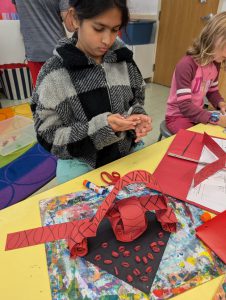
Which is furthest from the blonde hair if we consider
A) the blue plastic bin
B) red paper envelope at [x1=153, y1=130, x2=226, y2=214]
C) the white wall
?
the white wall

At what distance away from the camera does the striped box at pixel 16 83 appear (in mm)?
2986

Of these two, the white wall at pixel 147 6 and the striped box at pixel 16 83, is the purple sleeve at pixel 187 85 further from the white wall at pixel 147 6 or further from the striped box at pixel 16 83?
the white wall at pixel 147 6

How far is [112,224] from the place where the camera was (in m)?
0.57

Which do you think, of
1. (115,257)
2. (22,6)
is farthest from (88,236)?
(22,6)

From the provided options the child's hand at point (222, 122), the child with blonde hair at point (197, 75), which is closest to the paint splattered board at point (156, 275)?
the child's hand at point (222, 122)

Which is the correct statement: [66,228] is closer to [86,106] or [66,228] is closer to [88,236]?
[88,236]

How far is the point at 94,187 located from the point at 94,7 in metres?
0.52

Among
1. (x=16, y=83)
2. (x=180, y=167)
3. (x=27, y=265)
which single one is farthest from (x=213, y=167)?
(x=16, y=83)

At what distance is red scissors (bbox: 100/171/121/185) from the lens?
744 mm

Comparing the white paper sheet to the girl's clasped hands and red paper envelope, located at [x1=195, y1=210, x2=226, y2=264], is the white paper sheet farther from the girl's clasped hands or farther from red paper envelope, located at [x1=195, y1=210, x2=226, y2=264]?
red paper envelope, located at [x1=195, y1=210, x2=226, y2=264]

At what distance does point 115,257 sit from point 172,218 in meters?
0.16

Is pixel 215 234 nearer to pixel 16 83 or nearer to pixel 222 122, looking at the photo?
pixel 222 122

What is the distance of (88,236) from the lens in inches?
21.2

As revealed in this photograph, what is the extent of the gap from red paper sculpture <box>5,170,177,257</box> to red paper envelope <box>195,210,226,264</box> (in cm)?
7
